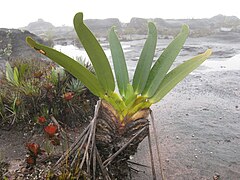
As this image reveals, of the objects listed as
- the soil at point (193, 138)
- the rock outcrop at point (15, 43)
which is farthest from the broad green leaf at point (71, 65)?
the rock outcrop at point (15, 43)

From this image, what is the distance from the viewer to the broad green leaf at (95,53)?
55.9 inches

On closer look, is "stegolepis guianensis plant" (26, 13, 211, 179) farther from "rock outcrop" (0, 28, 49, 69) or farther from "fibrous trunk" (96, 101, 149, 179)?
"rock outcrop" (0, 28, 49, 69)

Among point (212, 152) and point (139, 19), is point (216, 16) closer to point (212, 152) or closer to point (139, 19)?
point (139, 19)

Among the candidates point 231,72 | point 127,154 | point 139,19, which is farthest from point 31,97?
point 139,19

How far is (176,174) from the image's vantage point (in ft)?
7.03

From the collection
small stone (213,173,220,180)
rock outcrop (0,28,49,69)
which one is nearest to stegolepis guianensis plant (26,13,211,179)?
small stone (213,173,220,180)

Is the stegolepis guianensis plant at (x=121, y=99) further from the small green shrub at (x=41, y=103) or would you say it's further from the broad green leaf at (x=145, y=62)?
the small green shrub at (x=41, y=103)

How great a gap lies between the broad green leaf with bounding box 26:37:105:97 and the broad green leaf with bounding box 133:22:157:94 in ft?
1.01

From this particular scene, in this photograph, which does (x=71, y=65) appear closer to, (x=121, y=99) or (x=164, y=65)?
(x=121, y=99)

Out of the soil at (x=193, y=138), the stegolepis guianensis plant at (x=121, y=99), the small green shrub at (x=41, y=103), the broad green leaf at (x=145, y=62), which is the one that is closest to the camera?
the stegolepis guianensis plant at (x=121, y=99)

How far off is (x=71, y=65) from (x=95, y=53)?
A: 0.55ft

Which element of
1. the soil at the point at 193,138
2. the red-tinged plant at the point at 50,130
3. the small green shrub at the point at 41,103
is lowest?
the soil at the point at 193,138

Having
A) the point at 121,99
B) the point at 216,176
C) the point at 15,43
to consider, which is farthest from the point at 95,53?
the point at 15,43

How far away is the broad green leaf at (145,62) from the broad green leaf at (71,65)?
12.2 inches
